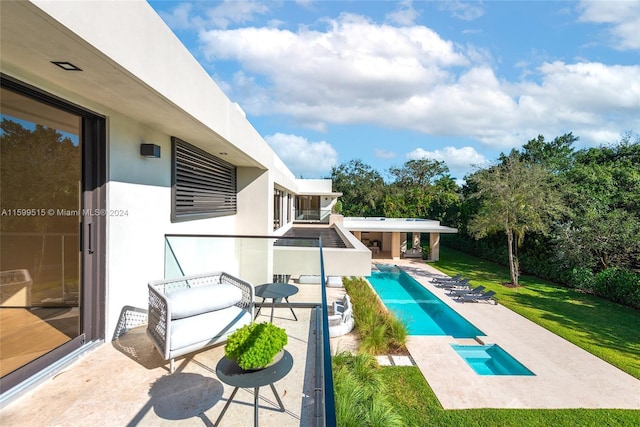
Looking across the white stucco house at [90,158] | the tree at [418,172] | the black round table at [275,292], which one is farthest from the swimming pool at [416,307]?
the tree at [418,172]

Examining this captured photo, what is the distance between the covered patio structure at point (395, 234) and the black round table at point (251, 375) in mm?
19339

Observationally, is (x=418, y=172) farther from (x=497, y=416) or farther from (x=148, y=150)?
(x=148, y=150)

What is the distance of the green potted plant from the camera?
2377 mm

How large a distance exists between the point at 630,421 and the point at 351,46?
12161 mm

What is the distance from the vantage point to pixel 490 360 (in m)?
→ 9.49

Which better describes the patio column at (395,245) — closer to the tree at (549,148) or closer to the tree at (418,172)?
the tree at (549,148)

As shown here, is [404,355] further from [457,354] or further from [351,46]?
[351,46]

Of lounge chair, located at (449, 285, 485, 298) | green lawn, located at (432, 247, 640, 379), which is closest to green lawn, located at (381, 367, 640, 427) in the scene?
green lawn, located at (432, 247, 640, 379)

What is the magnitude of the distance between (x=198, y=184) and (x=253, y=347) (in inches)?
187

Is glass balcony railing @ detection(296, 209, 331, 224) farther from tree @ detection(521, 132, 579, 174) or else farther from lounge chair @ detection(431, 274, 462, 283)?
tree @ detection(521, 132, 579, 174)

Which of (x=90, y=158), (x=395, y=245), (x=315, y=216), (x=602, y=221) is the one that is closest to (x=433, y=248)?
(x=395, y=245)

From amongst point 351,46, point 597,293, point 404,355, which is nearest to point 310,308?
point 404,355

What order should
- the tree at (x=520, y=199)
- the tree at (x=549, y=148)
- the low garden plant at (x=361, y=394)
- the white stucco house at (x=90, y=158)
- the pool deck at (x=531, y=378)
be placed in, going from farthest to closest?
the tree at (x=549, y=148), the tree at (x=520, y=199), the pool deck at (x=531, y=378), the low garden plant at (x=361, y=394), the white stucco house at (x=90, y=158)

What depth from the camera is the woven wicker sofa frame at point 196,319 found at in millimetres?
3203
